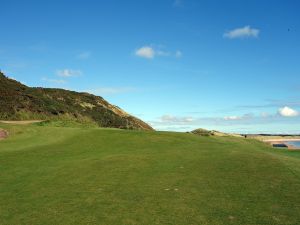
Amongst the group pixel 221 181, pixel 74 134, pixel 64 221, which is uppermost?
pixel 74 134

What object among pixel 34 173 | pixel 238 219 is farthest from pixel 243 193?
pixel 34 173

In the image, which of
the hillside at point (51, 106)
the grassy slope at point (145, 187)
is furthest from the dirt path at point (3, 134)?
the hillside at point (51, 106)

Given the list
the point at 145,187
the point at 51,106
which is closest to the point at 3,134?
the point at 145,187

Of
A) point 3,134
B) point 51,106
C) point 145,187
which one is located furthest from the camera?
point 51,106

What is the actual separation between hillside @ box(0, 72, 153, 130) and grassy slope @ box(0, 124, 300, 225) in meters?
26.4

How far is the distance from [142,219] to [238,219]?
2.64 meters

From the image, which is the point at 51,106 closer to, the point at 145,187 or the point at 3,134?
the point at 3,134

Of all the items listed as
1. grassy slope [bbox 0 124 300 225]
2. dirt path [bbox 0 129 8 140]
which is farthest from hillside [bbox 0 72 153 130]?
grassy slope [bbox 0 124 300 225]

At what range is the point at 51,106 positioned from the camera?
56500mm

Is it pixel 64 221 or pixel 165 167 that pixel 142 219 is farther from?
pixel 165 167

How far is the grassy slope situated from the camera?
11.1 metres

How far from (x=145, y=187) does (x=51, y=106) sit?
146 ft

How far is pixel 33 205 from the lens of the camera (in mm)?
12445

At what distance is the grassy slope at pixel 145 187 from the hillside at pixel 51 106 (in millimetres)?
26412
